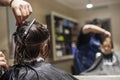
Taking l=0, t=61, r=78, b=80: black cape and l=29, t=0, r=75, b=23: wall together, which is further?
l=29, t=0, r=75, b=23: wall

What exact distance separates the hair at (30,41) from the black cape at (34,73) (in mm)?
38

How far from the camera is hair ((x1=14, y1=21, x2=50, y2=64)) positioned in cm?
70

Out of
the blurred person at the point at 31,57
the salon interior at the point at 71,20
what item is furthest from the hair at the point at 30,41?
the salon interior at the point at 71,20

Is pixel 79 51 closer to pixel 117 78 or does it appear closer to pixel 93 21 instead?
pixel 93 21

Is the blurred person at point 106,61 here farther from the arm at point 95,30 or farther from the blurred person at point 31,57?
the blurred person at point 31,57

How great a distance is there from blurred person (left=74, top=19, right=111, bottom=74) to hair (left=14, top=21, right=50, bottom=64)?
69 cm

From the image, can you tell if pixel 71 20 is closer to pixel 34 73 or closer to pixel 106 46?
pixel 106 46

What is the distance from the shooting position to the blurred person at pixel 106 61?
1.34 m

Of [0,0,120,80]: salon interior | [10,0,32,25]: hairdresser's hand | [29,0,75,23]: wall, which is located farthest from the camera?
[29,0,75,23]: wall

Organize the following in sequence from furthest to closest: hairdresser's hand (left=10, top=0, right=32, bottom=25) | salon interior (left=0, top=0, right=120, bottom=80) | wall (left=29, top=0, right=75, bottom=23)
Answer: wall (left=29, top=0, right=75, bottom=23)
salon interior (left=0, top=0, right=120, bottom=80)
hairdresser's hand (left=10, top=0, right=32, bottom=25)

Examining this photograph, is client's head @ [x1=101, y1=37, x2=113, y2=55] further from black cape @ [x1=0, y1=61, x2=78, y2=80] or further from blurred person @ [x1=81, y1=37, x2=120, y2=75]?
black cape @ [x1=0, y1=61, x2=78, y2=80]

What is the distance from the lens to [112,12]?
1.52 meters

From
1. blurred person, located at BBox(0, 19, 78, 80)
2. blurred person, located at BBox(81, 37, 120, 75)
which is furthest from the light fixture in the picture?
blurred person, located at BBox(0, 19, 78, 80)

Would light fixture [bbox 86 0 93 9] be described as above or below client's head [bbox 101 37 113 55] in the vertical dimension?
above
